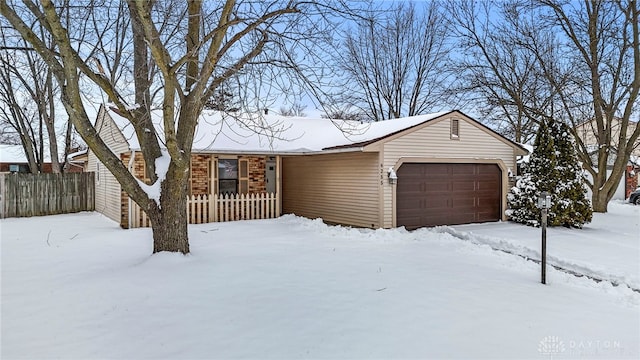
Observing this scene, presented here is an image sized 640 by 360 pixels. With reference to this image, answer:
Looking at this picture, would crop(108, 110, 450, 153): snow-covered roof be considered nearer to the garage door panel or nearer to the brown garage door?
the brown garage door

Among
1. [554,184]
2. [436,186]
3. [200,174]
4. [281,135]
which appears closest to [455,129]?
[436,186]

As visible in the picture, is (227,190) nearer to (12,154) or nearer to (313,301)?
(313,301)

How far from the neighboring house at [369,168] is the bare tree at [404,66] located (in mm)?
11275

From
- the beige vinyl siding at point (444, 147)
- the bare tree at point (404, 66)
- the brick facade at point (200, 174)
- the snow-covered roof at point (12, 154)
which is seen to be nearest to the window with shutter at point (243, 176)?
the brick facade at point (200, 174)

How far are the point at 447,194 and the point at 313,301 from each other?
817cm

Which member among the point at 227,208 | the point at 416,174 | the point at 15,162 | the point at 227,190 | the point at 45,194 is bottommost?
the point at 227,208

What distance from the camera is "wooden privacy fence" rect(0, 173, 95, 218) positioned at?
14.4 meters

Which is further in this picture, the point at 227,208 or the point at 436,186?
the point at 227,208

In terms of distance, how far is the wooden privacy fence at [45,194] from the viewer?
14.4m

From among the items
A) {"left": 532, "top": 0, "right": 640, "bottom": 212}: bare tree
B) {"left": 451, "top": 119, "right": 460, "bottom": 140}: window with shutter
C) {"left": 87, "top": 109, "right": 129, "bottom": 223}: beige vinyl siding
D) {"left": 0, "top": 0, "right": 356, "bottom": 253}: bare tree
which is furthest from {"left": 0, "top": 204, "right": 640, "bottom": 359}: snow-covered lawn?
{"left": 532, "top": 0, "right": 640, "bottom": 212}: bare tree

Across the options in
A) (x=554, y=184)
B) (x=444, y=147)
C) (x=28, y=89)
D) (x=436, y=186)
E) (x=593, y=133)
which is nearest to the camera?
(x=554, y=184)

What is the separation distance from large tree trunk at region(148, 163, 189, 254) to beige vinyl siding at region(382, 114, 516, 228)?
571 centimetres

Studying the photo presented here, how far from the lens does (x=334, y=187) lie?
1287cm

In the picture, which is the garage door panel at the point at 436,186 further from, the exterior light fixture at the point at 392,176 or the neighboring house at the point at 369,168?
the exterior light fixture at the point at 392,176
